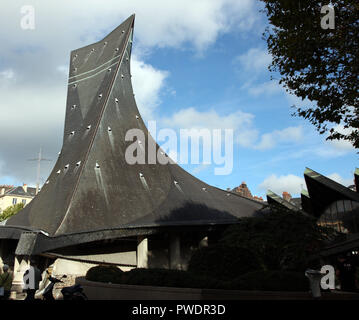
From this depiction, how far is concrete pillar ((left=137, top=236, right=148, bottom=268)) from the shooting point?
21.1 metres

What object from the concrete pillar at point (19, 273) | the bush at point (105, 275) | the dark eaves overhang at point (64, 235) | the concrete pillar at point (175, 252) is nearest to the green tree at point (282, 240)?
the bush at point (105, 275)

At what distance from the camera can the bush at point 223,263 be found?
11.7 m

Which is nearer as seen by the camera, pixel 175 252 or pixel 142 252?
pixel 142 252

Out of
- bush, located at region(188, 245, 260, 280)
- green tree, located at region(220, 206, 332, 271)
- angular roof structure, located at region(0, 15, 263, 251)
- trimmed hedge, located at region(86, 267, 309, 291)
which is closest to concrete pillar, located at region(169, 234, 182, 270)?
angular roof structure, located at region(0, 15, 263, 251)

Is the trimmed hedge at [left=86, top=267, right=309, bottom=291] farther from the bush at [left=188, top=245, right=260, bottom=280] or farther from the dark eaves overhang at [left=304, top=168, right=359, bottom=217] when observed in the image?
the dark eaves overhang at [left=304, top=168, right=359, bottom=217]

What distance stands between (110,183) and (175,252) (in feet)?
20.8

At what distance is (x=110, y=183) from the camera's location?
23.0 m

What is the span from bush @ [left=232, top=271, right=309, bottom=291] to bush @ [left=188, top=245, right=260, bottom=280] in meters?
2.61

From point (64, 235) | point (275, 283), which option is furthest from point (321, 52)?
point (64, 235)

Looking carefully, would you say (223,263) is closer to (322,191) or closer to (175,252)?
(175,252)

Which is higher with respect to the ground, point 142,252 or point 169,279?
point 142,252
